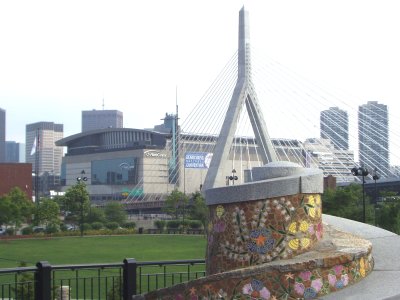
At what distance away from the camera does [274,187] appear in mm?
6535

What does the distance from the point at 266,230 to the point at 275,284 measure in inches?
30.0

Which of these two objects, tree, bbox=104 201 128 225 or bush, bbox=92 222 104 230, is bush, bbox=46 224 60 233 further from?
tree, bbox=104 201 128 225

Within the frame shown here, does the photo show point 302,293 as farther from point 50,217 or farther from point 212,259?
point 50,217

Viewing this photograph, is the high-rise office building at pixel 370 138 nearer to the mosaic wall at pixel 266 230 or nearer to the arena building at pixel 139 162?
the arena building at pixel 139 162

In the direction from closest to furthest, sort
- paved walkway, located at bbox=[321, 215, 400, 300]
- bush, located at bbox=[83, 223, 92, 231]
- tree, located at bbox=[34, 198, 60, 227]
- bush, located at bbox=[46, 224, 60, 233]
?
1. paved walkway, located at bbox=[321, 215, 400, 300]
2. bush, located at bbox=[46, 224, 60, 233]
3. tree, located at bbox=[34, 198, 60, 227]
4. bush, located at bbox=[83, 223, 92, 231]

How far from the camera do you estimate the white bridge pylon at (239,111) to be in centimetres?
4781

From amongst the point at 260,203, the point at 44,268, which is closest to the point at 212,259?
the point at 260,203

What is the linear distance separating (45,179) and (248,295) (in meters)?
184

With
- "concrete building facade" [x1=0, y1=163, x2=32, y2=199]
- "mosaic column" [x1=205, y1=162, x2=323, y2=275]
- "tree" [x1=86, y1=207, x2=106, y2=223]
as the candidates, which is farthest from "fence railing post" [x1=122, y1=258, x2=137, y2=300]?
"concrete building facade" [x1=0, y1=163, x2=32, y2=199]

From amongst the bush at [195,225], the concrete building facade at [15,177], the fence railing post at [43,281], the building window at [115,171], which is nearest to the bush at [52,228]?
the bush at [195,225]

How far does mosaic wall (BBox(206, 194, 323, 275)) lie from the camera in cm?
644

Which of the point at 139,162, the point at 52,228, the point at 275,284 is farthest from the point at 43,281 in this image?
the point at 139,162

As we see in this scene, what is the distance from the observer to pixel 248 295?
5.87 m

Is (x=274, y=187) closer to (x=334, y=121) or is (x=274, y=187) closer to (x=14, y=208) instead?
(x=14, y=208)
